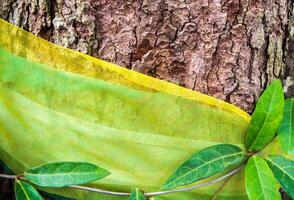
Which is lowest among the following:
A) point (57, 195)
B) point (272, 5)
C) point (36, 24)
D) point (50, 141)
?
point (57, 195)

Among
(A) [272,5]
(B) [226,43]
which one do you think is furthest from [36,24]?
(A) [272,5]

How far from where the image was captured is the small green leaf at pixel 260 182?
34.4 inches

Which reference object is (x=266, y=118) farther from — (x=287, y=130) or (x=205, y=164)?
(x=205, y=164)

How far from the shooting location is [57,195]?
3.23ft

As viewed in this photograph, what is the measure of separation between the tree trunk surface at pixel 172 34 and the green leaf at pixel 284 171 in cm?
16

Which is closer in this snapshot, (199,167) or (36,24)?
(199,167)

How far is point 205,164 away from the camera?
89cm

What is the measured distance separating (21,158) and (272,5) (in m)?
0.63

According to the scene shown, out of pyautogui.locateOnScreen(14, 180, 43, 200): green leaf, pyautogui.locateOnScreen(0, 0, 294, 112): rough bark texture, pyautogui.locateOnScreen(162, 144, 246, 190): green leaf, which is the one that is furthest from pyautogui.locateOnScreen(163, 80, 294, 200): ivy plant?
pyautogui.locateOnScreen(14, 180, 43, 200): green leaf

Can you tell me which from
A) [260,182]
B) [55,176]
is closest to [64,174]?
[55,176]

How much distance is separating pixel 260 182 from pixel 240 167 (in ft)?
0.23

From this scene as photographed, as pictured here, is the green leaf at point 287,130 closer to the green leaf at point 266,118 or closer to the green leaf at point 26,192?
the green leaf at point 266,118

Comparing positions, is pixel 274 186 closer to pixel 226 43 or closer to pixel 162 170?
pixel 162 170

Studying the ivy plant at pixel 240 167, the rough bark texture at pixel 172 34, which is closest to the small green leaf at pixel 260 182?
the ivy plant at pixel 240 167
